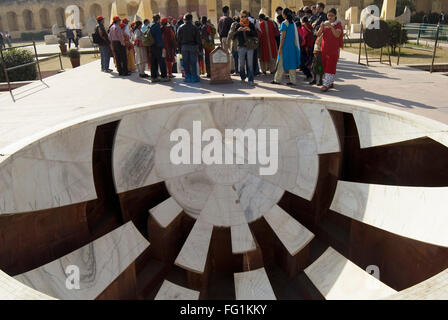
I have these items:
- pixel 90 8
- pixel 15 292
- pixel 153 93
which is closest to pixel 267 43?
pixel 153 93

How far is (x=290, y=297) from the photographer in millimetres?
5090

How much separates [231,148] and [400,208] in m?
2.47

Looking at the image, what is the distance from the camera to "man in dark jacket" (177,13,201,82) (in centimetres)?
678

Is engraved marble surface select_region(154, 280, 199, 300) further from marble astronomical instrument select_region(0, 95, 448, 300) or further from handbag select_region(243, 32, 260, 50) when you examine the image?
handbag select_region(243, 32, 260, 50)

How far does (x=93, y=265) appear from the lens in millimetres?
4598

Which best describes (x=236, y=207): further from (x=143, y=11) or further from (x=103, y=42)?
(x=143, y=11)

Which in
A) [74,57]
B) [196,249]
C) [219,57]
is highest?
[219,57]

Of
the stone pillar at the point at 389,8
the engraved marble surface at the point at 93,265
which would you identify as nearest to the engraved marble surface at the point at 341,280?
the engraved marble surface at the point at 93,265

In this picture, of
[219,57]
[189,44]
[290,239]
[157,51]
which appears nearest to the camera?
[290,239]

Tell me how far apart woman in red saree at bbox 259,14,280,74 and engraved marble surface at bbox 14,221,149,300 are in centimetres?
475

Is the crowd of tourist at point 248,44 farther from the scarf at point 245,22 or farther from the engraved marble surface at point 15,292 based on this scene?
the engraved marble surface at point 15,292

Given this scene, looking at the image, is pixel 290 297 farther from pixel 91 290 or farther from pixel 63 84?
pixel 63 84

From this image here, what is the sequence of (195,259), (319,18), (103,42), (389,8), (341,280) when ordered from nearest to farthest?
1. (341,280)
2. (195,259)
3. (319,18)
4. (103,42)
5. (389,8)

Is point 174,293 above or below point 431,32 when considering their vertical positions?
below
